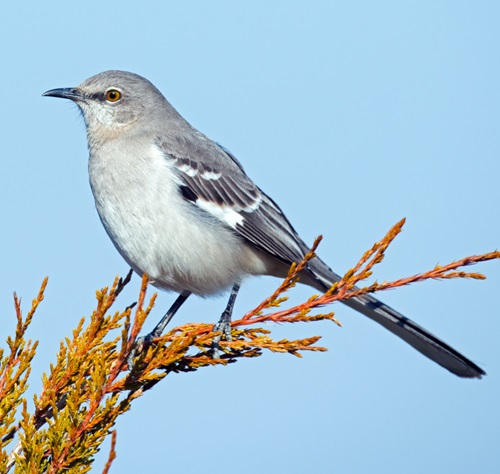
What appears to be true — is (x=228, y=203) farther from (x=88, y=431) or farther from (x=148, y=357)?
(x=88, y=431)

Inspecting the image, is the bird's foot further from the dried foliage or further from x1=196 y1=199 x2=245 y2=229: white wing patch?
x1=196 y1=199 x2=245 y2=229: white wing patch

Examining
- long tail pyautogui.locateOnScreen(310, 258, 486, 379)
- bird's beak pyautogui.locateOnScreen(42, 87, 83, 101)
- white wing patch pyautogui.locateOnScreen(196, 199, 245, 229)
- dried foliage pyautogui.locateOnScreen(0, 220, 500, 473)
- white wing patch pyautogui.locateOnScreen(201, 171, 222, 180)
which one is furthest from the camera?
bird's beak pyautogui.locateOnScreen(42, 87, 83, 101)

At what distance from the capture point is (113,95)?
612cm

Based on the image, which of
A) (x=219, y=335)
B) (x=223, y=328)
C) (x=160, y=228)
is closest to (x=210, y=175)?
(x=160, y=228)

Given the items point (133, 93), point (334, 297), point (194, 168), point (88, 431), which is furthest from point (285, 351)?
point (133, 93)

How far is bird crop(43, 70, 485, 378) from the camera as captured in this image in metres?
5.00

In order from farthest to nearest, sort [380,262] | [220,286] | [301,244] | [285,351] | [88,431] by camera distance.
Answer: [301,244] → [220,286] → [285,351] → [380,262] → [88,431]

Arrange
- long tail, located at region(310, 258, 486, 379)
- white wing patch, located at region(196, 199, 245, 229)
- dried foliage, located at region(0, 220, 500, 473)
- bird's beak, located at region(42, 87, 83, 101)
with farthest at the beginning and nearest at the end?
1. bird's beak, located at region(42, 87, 83, 101)
2. white wing patch, located at region(196, 199, 245, 229)
3. long tail, located at region(310, 258, 486, 379)
4. dried foliage, located at region(0, 220, 500, 473)

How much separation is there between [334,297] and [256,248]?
1.90m

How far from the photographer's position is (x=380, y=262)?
11.4 ft

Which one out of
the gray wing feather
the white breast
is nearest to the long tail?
the gray wing feather

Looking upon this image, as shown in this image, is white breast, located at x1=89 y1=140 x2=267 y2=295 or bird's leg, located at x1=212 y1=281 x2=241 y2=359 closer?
bird's leg, located at x1=212 y1=281 x2=241 y2=359

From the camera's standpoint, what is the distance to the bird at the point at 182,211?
197 inches

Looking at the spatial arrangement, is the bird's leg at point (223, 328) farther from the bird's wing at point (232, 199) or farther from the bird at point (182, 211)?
the bird's wing at point (232, 199)
